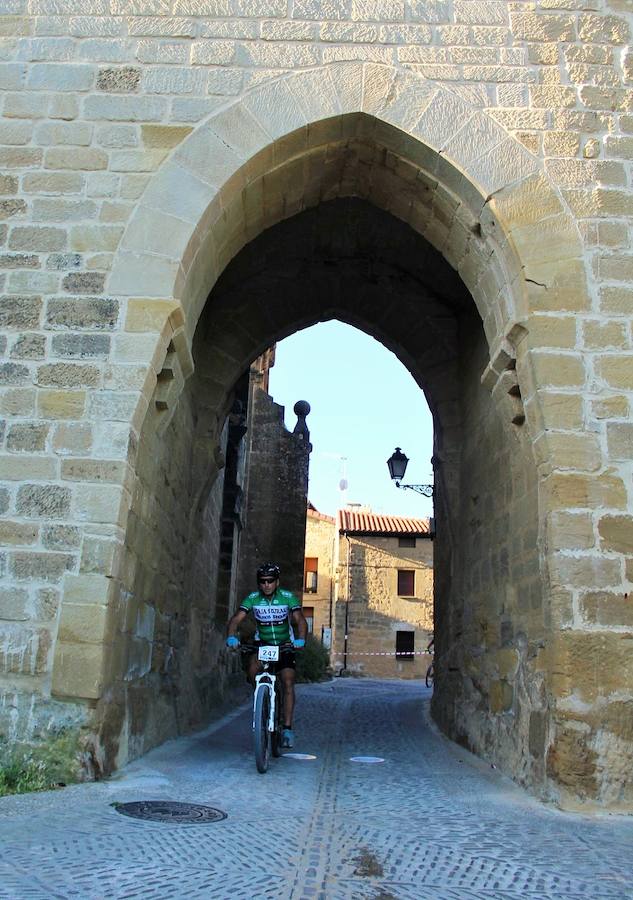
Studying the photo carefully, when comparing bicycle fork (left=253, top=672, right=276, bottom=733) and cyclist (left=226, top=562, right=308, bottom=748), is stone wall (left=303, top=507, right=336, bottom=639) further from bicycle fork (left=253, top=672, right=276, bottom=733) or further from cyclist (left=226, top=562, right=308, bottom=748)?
bicycle fork (left=253, top=672, right=276, bottom=733)

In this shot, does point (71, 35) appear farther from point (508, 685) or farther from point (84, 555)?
point (508, 685)

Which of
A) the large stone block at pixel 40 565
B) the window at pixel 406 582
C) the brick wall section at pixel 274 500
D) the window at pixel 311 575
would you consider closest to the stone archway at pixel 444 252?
the large stone block at pixel 40 565

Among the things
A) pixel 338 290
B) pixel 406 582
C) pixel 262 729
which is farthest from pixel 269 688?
pixel 406 582

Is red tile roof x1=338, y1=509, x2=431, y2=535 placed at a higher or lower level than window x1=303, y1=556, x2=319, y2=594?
higher

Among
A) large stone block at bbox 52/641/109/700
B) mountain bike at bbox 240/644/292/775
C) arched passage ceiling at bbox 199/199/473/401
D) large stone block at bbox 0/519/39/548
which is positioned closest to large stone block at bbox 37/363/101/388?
large stone block at bbox 0/519/39/548

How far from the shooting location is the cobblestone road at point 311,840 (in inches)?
98.8

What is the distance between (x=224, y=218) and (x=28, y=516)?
227 cm

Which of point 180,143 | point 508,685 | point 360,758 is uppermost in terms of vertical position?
point 180,143

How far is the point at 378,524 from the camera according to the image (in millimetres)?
31797

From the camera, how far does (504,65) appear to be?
524 cm

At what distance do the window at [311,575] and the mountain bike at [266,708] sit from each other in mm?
27677

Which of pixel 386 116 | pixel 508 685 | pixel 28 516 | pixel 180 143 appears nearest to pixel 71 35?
pixel 180 143

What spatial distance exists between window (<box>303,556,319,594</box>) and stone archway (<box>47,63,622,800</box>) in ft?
90.4

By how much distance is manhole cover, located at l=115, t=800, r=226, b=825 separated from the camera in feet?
10.9
